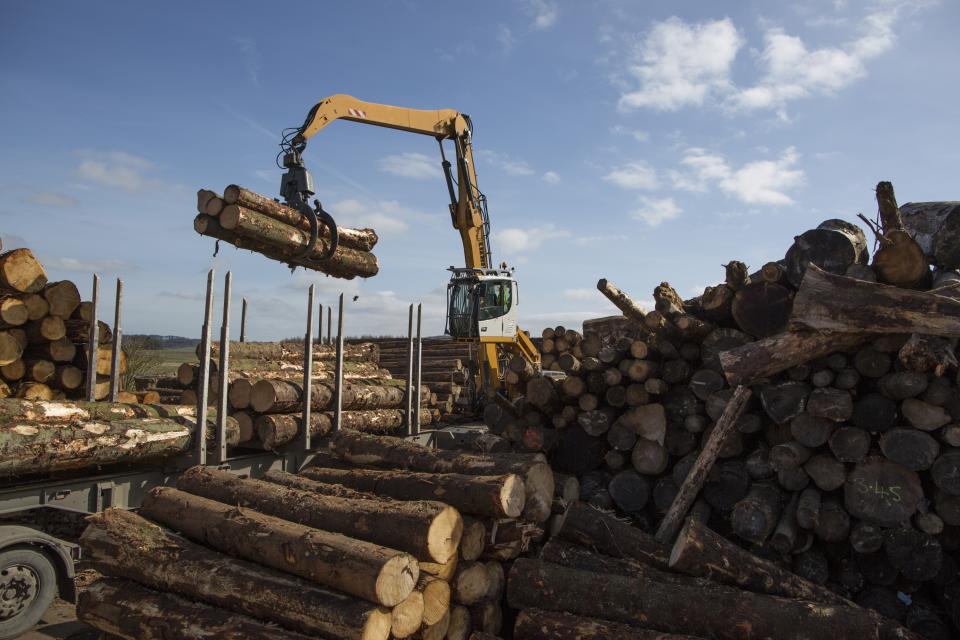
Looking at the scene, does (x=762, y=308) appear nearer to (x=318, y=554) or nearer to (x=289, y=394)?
(x=318, y=554)

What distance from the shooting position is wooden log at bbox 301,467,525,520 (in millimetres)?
5531

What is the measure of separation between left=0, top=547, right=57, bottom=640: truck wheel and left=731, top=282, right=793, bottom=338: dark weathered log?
21.4 ft

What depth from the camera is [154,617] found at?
486cm

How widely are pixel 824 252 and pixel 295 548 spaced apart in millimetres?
5310

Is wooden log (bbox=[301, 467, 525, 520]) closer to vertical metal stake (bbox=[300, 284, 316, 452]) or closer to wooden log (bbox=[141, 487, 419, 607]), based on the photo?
wooden log (bbox=[141, 487, 419, 607])

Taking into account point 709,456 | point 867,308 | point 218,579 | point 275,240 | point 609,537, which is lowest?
point 218,579

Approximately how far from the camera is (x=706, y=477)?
6.40m

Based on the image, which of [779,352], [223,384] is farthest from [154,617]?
[779,352]

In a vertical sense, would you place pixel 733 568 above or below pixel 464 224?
below

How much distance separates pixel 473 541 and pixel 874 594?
3.29 metres

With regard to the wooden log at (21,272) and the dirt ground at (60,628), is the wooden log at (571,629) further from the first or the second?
the wooden log at (21,272)

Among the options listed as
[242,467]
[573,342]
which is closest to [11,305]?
[242,467]

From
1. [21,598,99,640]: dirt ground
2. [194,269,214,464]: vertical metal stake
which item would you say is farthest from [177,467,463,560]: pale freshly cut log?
[21,598,99,640]: dirt ground

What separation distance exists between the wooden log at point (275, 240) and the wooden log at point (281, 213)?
6 cm
